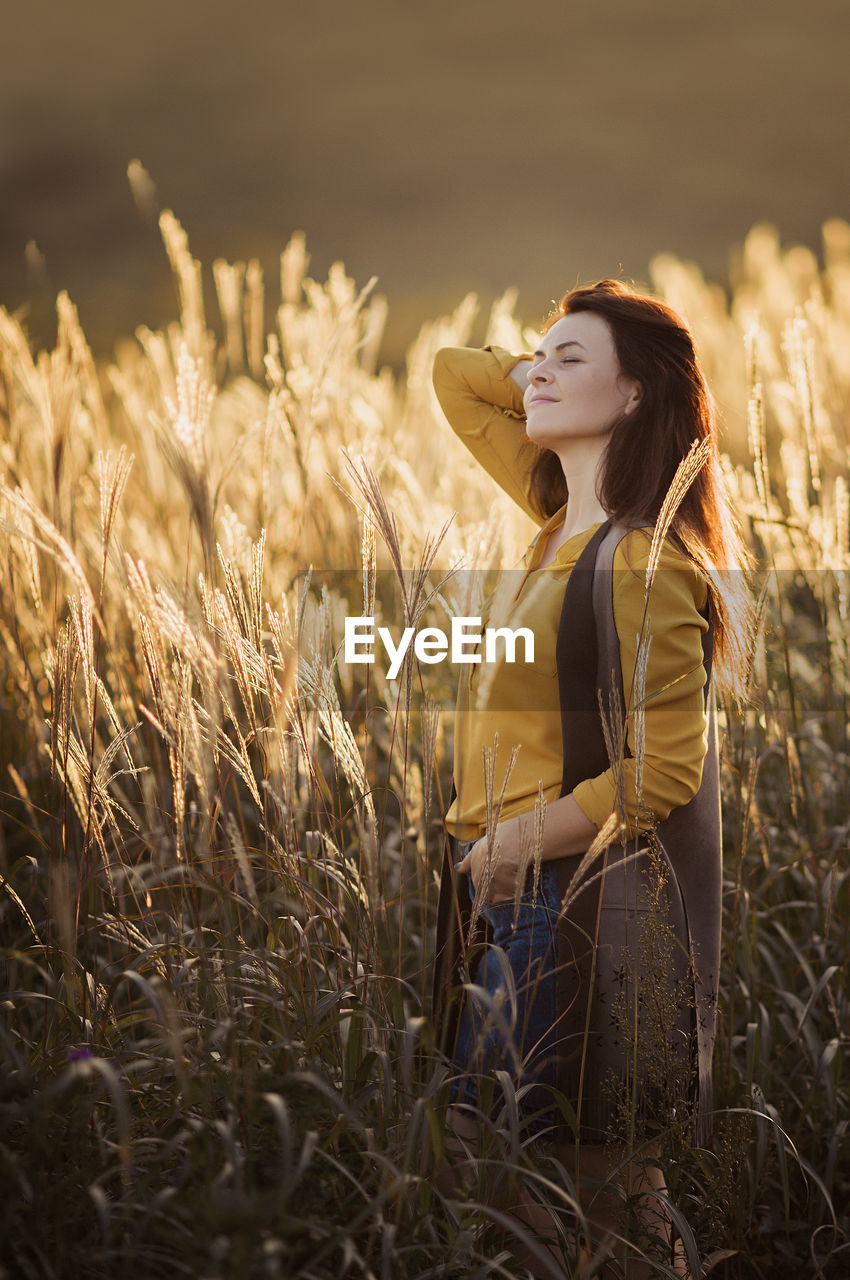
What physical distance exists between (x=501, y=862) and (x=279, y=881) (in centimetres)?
40

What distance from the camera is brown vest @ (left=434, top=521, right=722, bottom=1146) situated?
163 centimetres

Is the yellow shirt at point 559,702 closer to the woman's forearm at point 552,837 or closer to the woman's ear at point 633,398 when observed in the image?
the woman's forearm at point 552,837

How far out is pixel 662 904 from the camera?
1.63 meters

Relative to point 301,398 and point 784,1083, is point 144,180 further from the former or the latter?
point 784,1083

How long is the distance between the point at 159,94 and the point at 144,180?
11.3m

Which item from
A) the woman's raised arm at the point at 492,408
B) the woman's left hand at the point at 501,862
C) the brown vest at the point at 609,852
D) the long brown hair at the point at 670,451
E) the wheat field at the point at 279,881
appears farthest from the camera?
the woman's raised arm at the point at 492,408

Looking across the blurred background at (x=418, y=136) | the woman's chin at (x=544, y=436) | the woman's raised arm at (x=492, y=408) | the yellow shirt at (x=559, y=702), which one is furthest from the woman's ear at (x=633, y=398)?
the blurred background at (x=418, y=136)

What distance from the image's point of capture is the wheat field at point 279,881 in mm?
1204

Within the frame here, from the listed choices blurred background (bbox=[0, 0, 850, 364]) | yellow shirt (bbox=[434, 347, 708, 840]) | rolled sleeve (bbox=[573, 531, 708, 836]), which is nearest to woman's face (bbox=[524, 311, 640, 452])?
yellow shirt (bbox=[434, 347, 708, 840])

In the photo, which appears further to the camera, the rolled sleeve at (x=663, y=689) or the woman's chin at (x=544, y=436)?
the woman's chin at (x=544, y=436)

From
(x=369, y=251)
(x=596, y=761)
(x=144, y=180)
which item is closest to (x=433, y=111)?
(x=369, y=251)

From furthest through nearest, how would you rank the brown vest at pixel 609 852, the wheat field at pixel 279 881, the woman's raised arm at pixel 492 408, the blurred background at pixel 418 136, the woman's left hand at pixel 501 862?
the blurred background at pixel 418 136 < the woman's raised arm at pixel 492 408 < the brown vest at pixel 609 852 < the woman's left hand at pixel 501 862 < the wheat field at pixel 279 881

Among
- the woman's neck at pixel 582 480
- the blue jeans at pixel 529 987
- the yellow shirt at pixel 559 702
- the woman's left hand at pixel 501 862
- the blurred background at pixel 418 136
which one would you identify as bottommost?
the blue jeans at pixel 529 987

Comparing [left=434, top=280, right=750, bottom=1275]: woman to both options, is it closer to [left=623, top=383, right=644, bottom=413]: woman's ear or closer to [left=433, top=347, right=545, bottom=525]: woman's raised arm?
[left=623, top=383, right=644, bottom=413]: woman's ear
